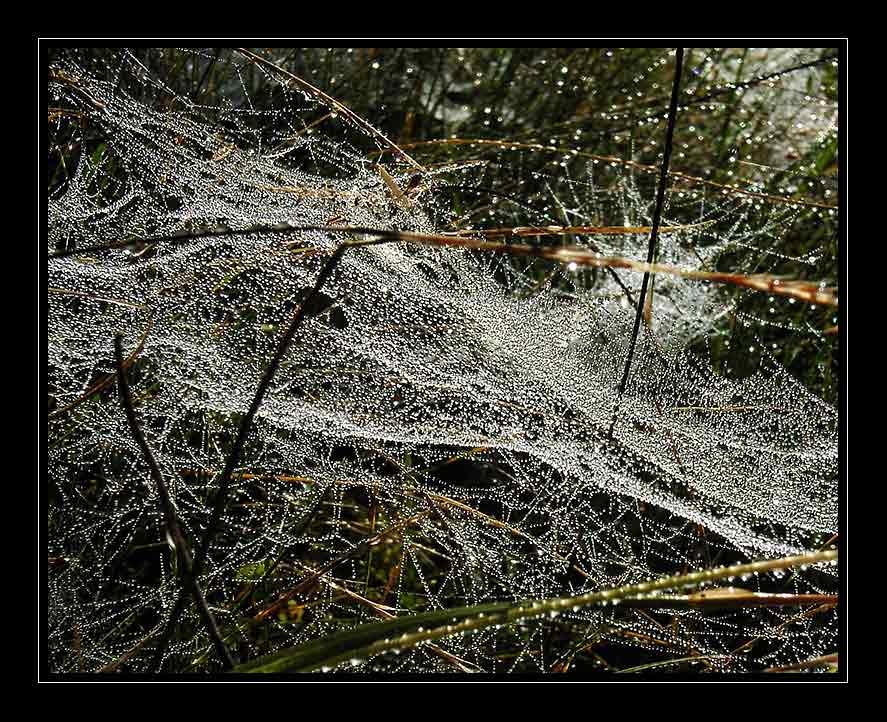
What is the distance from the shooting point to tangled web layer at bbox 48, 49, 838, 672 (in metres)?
1.13

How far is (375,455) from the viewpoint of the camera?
123cm

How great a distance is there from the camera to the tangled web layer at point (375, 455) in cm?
113

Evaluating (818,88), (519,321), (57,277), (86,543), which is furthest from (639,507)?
(818,88)

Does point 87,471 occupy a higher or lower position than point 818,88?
lower

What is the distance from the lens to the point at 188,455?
1.23 metres

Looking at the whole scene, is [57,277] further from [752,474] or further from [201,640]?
[752,474]

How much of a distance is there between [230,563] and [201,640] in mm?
121

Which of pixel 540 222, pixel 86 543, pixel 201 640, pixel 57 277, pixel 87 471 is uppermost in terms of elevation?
pixel 540 222

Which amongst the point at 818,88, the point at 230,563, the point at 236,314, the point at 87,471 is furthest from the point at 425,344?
the point at 818,88
